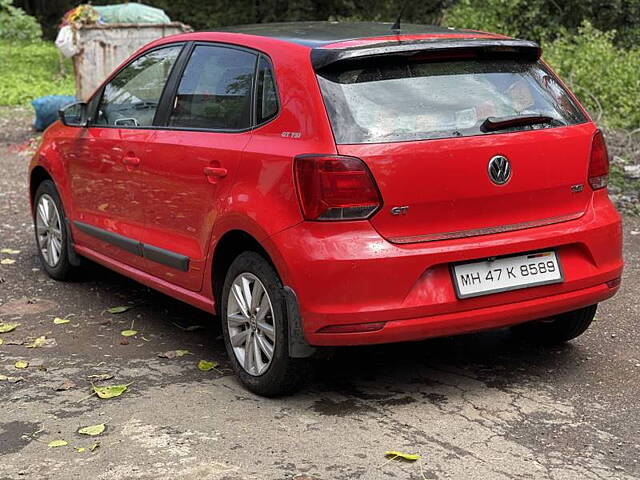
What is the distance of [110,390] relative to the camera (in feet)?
16.6

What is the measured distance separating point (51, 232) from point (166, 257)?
2.01 m

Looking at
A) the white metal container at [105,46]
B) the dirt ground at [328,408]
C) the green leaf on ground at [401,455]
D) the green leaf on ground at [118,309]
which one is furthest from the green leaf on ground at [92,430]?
the white metal container at [105,46]

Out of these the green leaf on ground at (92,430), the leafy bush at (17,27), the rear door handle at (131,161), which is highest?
the rear door handle at (131,161)

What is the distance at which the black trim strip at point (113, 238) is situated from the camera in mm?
6016

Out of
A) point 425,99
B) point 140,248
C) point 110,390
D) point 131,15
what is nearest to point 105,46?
point 131,15

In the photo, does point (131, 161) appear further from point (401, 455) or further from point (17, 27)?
point (17, 27)

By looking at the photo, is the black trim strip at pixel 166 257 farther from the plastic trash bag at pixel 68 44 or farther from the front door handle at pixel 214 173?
the plastic trash bag at pixel 68 44

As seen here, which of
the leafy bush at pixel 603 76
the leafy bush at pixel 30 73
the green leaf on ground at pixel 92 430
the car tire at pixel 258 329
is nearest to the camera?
the green leaf on ground at pixel 92 430

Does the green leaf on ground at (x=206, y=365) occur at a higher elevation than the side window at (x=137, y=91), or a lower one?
lower

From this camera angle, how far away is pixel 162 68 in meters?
6.04

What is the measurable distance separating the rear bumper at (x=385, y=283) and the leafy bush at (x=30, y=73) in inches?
612

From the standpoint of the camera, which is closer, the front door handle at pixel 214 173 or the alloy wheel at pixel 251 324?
the alloy wheel at pixel 251 324

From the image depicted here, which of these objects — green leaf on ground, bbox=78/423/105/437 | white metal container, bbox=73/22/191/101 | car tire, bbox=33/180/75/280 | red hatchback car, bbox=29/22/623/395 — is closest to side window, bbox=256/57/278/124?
red hatchback car, bbox=29/22/623/395

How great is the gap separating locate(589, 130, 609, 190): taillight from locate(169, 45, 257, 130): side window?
5.36 feet
